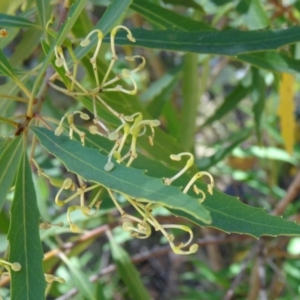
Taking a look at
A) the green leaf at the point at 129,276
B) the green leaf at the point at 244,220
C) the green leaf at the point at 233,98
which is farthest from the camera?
the green leaf at the point at 233,98

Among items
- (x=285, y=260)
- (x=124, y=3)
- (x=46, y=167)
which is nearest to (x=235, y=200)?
(x=124, y=3)

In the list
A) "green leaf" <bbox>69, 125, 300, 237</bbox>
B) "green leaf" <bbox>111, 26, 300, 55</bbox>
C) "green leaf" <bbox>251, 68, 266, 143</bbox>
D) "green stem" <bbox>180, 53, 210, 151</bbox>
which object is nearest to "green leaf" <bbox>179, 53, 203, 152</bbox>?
"green stem" <bbox>180, 53, 210, 151</bbox>

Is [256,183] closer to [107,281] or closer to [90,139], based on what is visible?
[107,281]

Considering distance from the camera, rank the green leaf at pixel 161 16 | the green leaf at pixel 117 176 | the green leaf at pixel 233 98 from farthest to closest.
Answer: the green leaf at pixel 233 98 → the green leaf at pixel 161 16 → the green leaf at pixel 117 176

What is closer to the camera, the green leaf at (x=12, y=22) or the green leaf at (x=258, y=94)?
the green leaf at (x=12, y=22)

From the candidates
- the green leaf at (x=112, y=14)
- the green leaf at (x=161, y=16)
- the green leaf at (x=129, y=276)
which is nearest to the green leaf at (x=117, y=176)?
the green leaf at (x=112, y=14)

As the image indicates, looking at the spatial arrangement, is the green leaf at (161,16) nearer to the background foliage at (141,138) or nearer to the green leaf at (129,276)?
the background foliage at (141,138)

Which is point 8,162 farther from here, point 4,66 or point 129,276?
point 129,276
